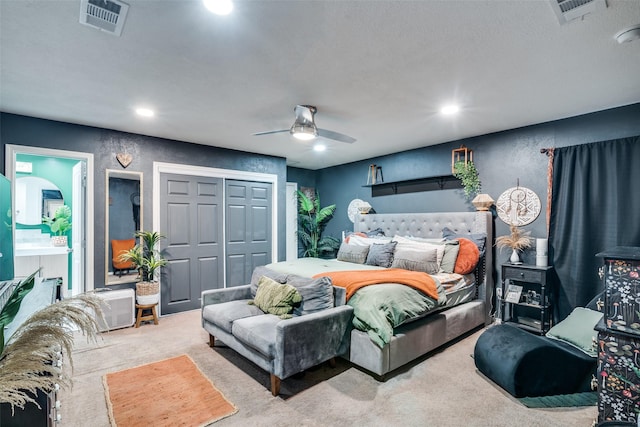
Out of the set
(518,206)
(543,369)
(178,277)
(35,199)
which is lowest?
(543,369)

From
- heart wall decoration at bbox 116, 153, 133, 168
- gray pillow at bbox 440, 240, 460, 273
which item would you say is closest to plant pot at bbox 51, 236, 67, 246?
heart wall decoration at bbox 116, 153, 133, 168

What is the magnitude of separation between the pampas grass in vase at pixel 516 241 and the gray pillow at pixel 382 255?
1362mm

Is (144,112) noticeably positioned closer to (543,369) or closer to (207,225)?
(207,225)

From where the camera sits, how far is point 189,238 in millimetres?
4656

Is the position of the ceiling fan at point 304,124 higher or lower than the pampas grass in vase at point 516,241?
higher

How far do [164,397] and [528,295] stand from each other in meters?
3.89

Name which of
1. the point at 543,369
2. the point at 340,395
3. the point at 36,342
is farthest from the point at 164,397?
the point at 543,369

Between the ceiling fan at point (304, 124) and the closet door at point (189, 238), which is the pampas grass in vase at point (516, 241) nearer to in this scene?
the ceiling fan at point (304, 124)

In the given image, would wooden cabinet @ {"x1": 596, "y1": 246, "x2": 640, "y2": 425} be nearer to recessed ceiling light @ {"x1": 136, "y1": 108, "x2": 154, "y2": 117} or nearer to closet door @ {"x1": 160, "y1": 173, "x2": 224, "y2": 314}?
recessed ceiling light @ {"x1": 136, "y1": 108, "x2": 154, "y2": 117}

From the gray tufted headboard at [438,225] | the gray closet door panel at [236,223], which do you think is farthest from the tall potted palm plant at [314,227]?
the gray closet door panel at [236,223]

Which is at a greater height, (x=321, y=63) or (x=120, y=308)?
(x=321, y=63)

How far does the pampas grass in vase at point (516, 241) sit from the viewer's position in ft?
12.1

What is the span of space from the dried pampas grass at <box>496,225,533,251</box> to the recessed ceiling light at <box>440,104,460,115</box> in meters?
1.65

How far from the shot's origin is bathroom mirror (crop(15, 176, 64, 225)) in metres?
4.82
